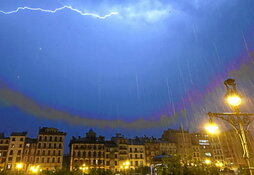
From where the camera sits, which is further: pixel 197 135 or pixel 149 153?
pixel 197 135

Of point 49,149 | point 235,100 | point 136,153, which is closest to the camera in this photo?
point 235,100

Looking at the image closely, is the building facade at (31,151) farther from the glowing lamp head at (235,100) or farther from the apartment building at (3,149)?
the glowing lamp head at (235,100)

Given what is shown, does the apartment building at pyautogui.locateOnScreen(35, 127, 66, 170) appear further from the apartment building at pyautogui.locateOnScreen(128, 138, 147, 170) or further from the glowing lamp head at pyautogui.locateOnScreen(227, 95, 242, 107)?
the glowing lamp head at pyautogui.locateOnScreen(227, 95, 242, 107)

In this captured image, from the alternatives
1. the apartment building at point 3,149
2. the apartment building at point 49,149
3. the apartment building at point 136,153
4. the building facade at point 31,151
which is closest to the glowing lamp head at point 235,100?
the building facade at point 31,151

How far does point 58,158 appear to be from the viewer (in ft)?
179

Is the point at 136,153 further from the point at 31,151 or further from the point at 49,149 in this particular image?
the point at 31,151

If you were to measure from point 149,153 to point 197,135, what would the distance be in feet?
76.1

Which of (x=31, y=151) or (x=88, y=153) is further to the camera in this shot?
(x=88, y=153)

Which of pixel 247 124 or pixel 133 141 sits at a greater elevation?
pixel 133 141

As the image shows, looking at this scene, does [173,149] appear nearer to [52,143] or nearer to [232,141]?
[232,141]

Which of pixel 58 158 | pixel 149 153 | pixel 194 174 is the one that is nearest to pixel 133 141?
pixel 149 153

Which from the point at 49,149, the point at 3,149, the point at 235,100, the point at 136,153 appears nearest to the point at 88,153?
the point at 49,149

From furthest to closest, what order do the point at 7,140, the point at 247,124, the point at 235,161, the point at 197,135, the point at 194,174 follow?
the point at 197,135, the point at 235,161, the point at 7,140, the point at 194,174, the point at 247,124

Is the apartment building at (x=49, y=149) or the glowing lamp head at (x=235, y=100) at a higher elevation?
the apartment building at (x=49, y=149)
